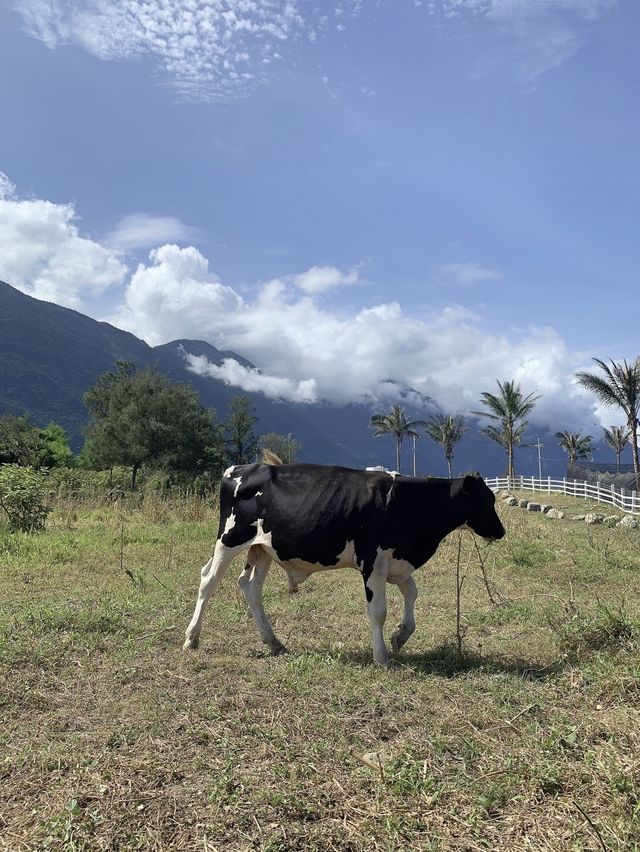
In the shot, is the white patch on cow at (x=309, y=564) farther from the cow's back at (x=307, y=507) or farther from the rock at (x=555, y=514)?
the rock at (x=555, y=514)

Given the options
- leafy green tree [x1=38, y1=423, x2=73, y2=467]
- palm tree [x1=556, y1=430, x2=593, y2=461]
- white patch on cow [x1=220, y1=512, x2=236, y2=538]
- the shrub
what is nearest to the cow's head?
white patch on cow [x1=220, y1=512, x2=236, y2=538]

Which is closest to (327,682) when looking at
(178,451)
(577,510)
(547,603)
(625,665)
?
(625,665)

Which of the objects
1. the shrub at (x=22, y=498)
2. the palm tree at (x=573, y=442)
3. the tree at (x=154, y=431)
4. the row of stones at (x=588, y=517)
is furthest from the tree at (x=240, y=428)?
the shrub at (x=22, y=498)

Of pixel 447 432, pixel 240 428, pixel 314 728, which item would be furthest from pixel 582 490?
pixel 240 428

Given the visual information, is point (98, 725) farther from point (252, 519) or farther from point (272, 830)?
point (252, 519)

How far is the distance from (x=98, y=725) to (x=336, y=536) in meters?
2.78

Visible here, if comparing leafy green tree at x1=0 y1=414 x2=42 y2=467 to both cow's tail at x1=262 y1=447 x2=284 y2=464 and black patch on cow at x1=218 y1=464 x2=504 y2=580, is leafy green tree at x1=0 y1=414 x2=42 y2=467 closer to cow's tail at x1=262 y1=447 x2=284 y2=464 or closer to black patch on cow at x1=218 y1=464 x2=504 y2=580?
cow's tail at x1=262 y1=447 x2=284 y2=464

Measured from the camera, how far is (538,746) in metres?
3.96

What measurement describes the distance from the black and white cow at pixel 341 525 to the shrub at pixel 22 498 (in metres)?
8.68

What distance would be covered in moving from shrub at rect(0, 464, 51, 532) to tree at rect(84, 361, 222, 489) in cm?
3224

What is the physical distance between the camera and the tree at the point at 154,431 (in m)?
47.8

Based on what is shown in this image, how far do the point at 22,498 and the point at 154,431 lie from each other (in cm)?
3490

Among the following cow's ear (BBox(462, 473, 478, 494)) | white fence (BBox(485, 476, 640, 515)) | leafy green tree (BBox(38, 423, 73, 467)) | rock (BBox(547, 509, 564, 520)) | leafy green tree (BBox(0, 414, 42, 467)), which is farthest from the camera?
leafy green tree (BBox(38, 423, 73, 467))

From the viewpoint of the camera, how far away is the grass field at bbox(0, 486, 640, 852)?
3258 millimetres
